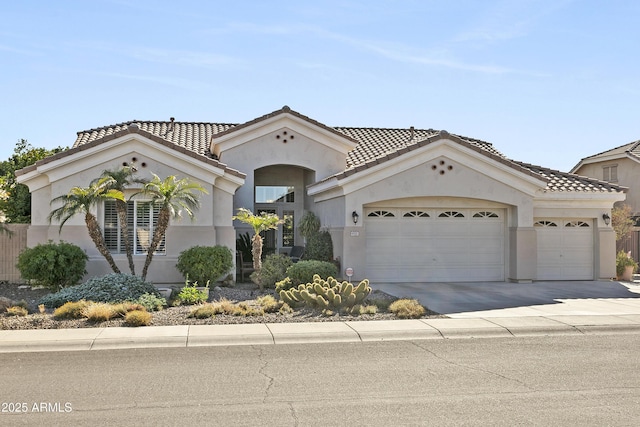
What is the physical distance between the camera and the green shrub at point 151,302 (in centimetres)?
1508

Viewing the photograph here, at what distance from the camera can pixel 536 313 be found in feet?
49.5

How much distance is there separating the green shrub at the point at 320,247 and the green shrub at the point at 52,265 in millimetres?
7154

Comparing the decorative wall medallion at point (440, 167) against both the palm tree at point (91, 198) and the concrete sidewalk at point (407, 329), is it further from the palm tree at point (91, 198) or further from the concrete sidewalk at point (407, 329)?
the palm tree at point (91, 198)

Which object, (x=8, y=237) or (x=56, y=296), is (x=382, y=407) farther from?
(x=8, y=237)

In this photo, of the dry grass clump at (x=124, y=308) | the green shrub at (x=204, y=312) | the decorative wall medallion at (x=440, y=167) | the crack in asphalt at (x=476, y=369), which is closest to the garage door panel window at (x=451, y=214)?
the decorative wall medallion at (x=440, y=167)

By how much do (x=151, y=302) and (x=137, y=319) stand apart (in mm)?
2070

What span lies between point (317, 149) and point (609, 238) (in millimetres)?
10851

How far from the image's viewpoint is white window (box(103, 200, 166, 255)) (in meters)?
20.2

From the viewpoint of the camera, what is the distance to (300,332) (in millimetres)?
12555

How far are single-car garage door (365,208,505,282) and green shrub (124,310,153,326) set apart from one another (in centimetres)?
923

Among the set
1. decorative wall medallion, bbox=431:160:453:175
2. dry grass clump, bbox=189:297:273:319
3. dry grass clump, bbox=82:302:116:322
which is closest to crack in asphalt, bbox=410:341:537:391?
dry grass clump, bbox=189:297:273:319

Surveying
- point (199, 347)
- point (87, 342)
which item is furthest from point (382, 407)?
point (87, 342)

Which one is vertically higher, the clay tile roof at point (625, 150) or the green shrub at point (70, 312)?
the clay tile roof at point (625, 150)

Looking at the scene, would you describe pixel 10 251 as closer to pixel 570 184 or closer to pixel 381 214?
pixel 381 214
